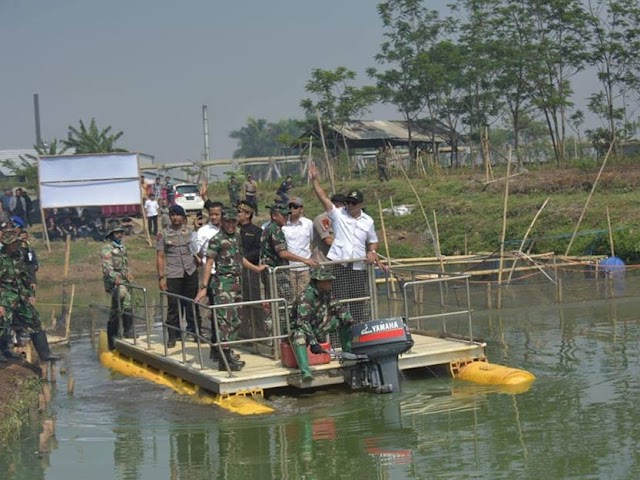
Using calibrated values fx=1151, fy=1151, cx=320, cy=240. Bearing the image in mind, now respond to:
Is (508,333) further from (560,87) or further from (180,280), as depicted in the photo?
(560,87)

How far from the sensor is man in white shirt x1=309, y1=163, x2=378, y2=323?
12930 millimetres

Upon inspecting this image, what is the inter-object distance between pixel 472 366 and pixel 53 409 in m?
4.81

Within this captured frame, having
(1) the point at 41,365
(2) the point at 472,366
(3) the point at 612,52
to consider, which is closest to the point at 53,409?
(1) the point at 41,365

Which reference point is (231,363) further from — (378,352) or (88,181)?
(88,181)

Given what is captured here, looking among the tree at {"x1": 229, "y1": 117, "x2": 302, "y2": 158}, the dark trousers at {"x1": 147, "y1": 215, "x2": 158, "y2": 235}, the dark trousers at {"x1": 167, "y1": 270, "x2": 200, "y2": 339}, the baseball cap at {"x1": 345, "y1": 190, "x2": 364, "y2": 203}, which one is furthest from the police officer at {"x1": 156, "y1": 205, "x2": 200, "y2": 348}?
the tree at {"x1": 229, "y1": 117, "x2": 302, "y2": 158}

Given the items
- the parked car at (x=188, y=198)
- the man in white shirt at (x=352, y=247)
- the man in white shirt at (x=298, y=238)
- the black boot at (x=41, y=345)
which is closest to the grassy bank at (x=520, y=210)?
the parked car at (x=188, y=198)

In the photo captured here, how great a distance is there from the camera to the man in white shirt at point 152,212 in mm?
35875

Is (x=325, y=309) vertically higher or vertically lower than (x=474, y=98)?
lower

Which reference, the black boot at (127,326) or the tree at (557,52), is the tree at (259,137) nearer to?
the tree at (557,52)

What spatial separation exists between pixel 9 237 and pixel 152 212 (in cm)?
2199

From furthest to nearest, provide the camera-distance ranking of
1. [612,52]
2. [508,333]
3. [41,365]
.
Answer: [612,52]
[508,333]
[41,365]

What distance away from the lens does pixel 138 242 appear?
34750 millimetres

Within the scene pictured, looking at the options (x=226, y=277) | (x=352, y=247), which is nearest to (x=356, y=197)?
(x=352, y=247)

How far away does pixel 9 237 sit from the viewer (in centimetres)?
1391
